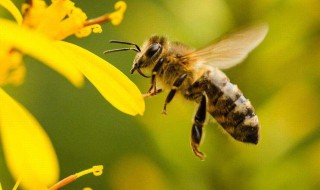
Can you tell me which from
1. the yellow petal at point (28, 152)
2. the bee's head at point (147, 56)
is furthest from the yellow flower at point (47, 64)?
the bee's head at point (147, 56)

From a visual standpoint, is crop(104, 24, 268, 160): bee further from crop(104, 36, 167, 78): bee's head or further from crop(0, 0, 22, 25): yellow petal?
crop(0, 0, 22, 25): yellow petal

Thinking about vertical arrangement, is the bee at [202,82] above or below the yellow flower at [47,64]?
below

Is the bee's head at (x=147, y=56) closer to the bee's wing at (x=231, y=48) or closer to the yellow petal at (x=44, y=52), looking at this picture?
the bee's wing at (x=231, y=48)

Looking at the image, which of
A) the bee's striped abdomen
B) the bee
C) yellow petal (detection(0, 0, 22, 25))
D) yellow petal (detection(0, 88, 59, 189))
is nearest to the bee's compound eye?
the bee

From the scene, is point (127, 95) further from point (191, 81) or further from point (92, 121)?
point (92, 121)

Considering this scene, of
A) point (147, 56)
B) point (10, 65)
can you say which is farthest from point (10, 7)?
point (147, 56)

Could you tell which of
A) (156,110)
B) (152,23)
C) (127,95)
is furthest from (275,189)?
(127,95)
